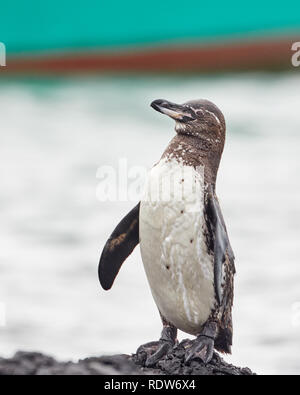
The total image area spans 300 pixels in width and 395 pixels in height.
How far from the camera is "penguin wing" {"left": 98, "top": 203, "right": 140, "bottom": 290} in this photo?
2973 millimetres

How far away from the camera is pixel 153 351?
2.76 metres

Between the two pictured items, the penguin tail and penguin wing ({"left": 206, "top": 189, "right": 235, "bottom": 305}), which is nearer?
penguin wing ({"left": 206, "top": 189, "right": 235, "bottom": 305})

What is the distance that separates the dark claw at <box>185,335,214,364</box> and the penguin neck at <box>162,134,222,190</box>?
1.95 feet

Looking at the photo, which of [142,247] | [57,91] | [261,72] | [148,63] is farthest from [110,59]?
[142,247]

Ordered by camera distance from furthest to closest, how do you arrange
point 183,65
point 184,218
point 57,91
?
point 57,91 → point 183,65 → point 184,218

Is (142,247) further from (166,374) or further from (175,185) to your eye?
(166,374)

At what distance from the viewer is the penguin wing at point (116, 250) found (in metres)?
2.97

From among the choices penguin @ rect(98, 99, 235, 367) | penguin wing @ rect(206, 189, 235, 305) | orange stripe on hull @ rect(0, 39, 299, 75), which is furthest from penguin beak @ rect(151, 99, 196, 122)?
orange stripe on hull @ rect(0, 39, 299, 75)

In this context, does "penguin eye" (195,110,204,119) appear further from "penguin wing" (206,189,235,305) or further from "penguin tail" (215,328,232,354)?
"penguin tail" (215,328,232,354)

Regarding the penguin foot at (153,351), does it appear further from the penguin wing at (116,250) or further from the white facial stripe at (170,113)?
the white facial stripe at (170,113)

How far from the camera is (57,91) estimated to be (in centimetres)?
381

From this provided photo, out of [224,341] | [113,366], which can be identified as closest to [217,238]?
[224,341]

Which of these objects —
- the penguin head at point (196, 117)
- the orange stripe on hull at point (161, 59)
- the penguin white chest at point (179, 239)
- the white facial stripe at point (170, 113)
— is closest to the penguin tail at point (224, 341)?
the penguin white chest at point (179, 239)

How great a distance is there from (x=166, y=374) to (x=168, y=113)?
0.97 metres
